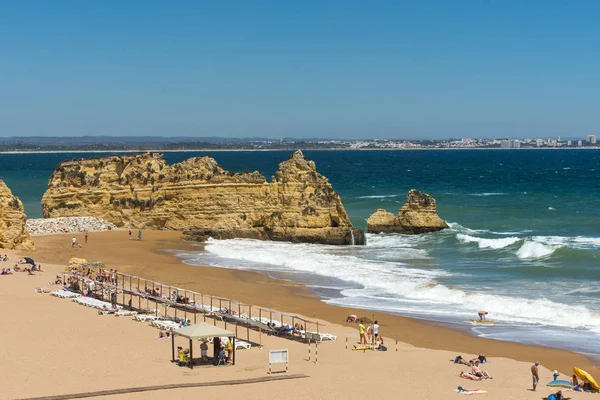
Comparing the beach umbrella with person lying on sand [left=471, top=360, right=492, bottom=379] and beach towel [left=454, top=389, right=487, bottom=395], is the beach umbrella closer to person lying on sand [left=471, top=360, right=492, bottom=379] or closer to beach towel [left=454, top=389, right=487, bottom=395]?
person lying on sand [left=471, top=360, right=492, bottom=379]

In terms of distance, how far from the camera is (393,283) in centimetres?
3206

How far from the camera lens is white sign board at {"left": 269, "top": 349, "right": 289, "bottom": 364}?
59.9ft

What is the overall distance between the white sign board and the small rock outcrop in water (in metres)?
32.0

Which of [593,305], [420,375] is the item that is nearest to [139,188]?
[593,305]

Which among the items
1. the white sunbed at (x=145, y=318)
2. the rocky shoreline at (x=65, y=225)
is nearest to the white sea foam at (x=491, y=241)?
the rocky shoreline at (x=65, y=225)

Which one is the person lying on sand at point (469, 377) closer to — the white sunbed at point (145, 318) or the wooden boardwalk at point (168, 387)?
the wooden boardwalk at point (168, 387)

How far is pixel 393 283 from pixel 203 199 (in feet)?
61.3

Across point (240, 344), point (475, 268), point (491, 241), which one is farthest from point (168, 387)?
point (491, 241)

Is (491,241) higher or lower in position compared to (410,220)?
lower

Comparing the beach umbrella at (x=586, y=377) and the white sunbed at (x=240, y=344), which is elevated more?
the beach umbrella at (x=586, y=377)

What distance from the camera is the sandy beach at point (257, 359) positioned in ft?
55.6

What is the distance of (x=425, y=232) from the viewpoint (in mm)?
50031

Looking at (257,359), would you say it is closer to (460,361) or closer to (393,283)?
(460,361)

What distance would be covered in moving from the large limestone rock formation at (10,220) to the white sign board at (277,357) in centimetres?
2210
